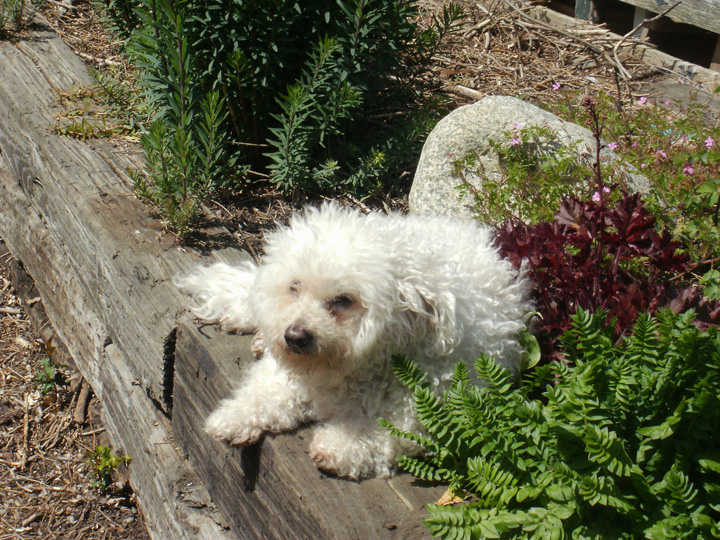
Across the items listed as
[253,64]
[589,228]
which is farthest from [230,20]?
[589,228]

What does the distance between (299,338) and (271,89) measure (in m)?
2.35

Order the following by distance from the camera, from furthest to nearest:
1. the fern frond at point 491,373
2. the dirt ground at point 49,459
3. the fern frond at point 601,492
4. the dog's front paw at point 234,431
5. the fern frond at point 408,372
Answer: the dirt ground at point 49,459 → the dog's front paw at point 234,431 → the fern frond at point 408,372 → the fern frond at point 491,373 → the fern frond at point 601,492

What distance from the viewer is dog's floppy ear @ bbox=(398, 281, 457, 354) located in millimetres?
2521

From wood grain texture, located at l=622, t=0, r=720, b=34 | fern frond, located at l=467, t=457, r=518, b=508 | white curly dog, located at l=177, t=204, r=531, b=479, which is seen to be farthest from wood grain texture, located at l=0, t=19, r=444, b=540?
wood grain texture, located at l=622, t=0, r=720, b=34

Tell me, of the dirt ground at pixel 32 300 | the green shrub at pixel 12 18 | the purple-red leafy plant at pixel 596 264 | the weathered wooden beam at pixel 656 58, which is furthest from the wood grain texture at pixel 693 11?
the green shrub at pixel 12 18

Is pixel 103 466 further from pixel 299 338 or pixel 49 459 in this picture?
pixel 299 338

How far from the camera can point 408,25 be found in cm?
442

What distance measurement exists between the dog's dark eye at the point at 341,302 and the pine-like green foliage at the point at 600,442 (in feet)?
1.45

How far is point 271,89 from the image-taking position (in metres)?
4.36

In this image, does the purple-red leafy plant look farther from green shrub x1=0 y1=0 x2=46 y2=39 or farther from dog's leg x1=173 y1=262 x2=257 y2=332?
green shrub x1=0 y1=0 x2=46 y2=39

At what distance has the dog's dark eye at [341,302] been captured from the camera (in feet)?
8.47

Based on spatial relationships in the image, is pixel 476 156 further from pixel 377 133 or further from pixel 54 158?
pixel 54 158

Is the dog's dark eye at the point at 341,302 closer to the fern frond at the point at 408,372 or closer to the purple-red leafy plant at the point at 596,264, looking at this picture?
the fern frond at the point at 408,372

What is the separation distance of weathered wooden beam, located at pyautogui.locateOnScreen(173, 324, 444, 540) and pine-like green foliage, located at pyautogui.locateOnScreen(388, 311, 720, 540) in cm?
28
